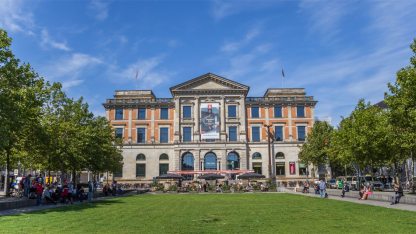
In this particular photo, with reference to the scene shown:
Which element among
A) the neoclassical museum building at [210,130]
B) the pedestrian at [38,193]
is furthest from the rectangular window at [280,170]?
the pedestrian at [38,193]

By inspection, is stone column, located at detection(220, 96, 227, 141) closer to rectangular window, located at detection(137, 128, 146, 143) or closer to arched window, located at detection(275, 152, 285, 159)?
arched window, located at detection(275, 152, 285, 159)

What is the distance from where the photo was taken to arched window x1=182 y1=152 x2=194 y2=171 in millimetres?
78562

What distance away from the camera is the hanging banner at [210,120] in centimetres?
7931

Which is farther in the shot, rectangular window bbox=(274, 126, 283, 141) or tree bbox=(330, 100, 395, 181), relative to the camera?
rectangular window bbox=(274, 126, 283, 141)

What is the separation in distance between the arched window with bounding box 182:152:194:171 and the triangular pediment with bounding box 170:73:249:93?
13013 millimetres

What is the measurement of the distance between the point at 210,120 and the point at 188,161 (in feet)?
30.1

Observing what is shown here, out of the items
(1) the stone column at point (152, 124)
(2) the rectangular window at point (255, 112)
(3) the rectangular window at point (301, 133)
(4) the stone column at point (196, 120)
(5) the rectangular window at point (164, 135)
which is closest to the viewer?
(4) the stone column at point (196, 120)

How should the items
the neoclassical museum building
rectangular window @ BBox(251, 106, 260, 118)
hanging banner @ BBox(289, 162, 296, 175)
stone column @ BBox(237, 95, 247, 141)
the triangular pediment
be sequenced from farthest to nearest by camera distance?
rectangular window @ BBox(251, 106, 260, 118)
the triangular pediment
hanging banner @ BBox(289, 162, 296, 175)
stone column @ BBox(237, 95, 247, 141)
the neoclassical museum building

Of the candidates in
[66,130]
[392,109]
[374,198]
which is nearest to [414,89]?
[392,109]

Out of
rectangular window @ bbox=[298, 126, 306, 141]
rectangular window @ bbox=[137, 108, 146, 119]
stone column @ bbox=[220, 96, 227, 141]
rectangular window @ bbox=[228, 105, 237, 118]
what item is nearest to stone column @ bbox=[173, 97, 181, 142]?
rectangular window @ bbox=[137, 108, 146, 119]

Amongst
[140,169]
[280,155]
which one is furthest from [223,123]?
[140,169]

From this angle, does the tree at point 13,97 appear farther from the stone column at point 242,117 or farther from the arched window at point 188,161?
the stone column at point 242,117

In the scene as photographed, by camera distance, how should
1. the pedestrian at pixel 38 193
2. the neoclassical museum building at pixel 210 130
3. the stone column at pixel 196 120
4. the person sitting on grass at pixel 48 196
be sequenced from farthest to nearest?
the stone column at pixel 196 120 → the neoclassical museum building at pixel 210 130 → the person sitting on grass at pixel 48 196 → the pedestrian at pixel 38 193

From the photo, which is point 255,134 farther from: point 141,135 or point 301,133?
point 141,135
